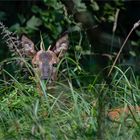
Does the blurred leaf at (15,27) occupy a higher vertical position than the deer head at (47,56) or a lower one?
lower

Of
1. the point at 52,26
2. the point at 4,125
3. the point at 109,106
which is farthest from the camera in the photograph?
Answer: the point at 52,26

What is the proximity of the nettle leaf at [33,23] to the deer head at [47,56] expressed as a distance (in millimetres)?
1612

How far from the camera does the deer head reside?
567cm

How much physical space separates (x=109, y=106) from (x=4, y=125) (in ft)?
2.65

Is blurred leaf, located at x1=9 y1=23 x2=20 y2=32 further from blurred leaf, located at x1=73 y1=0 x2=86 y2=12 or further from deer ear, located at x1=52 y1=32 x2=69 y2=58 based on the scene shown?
deer ear, located at x1=52 y1=32 x2=69 y2=58

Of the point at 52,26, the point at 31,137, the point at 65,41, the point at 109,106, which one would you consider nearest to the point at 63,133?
the point at 31,137

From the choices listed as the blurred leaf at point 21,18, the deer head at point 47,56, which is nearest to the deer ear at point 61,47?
the deer head at point 47,56

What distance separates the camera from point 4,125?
4918 millimetres

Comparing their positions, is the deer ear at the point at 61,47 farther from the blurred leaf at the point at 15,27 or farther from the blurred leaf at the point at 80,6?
the blurred leaf at the point at 15,27

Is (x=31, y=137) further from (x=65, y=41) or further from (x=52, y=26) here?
(x=52, y=26)

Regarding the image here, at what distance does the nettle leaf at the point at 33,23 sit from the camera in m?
7.72

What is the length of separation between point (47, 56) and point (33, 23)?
6.23 feet

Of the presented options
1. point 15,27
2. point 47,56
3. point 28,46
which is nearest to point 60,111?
point 47,56

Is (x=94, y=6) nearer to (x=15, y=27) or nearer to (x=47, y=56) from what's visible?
(x=15, y=27)
